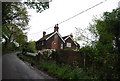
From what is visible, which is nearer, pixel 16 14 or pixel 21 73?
pixel 21 73

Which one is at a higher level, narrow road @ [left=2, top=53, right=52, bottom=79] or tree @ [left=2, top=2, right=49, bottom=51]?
tree @ [left=2, top=2, right=49, bottom=51]

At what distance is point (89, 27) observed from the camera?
25750 millimetres

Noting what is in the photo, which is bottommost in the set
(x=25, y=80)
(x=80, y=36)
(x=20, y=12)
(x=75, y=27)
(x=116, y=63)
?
(x=25, y=80)

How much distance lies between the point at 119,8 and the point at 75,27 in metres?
16.8

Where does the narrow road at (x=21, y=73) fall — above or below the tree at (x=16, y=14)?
below

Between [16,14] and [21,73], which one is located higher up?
[16,14]

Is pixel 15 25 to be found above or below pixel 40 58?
above

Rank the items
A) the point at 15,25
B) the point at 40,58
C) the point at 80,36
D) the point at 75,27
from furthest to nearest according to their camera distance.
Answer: the point at 15,25 → the point at 75,27 → the point at 80,36 → the point at 40,58

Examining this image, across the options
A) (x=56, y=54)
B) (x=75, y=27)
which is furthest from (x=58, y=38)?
(x=56, y=54)

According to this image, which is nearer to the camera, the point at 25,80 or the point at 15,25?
the point at 25,80

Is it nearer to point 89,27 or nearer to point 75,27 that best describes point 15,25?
point 75,27

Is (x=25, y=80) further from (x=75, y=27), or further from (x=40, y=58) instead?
(x=75, y=27)

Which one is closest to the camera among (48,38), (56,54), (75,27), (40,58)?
(56,54)

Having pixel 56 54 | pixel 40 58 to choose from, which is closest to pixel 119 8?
pixel 56 54
